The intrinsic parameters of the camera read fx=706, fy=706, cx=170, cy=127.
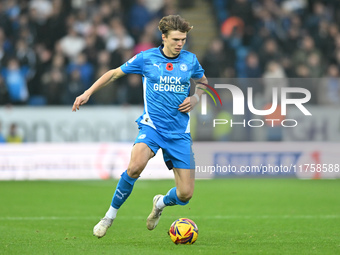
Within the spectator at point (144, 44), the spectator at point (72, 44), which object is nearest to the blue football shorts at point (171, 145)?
the spectator at point (144, 44)

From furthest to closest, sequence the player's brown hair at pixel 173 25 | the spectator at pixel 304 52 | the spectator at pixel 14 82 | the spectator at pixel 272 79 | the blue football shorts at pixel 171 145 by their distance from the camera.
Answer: the spectator at pixel 304 52 → the spectator at pixel 14 82 → the spectator at pixel 272 79 → the blue football shorts at pixel 171 145 → the player's brown hair at pixel 173 25

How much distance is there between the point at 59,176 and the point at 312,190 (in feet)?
19.5

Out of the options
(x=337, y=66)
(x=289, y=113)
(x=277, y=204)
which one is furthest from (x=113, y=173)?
(x=337, y=66)

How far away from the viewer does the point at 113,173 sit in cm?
1666

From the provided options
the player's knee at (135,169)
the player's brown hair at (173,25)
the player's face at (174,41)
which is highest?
the player's brown hair at (173,25)

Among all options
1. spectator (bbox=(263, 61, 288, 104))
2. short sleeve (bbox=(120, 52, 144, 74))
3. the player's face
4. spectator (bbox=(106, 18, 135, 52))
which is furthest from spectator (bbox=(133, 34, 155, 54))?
the player's face

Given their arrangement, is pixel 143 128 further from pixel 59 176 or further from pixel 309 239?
pixel 59 176

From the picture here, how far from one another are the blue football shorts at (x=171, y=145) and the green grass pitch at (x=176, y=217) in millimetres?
897

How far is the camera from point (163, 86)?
7809 mm

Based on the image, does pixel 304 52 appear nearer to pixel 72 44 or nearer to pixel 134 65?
pixel 72 44

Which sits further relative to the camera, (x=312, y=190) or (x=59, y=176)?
(x=59, y=176)

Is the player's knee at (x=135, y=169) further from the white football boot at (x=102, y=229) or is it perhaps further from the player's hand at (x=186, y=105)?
the player's hand at (x=186, y=105)

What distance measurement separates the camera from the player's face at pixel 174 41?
7.62m

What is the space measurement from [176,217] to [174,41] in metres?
3.47
